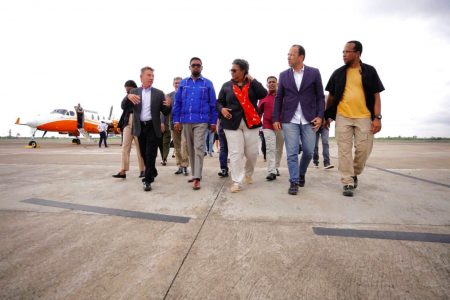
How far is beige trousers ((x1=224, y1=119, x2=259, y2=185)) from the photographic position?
3562 millimetres

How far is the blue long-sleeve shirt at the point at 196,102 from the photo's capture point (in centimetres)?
382

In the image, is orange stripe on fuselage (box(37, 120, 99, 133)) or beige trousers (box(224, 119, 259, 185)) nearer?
beige trousers (box(224, 119, 259, 185))

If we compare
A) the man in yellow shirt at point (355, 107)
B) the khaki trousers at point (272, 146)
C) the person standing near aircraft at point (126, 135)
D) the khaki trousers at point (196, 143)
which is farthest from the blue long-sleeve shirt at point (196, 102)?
the man in yellow shirt at point (355, 107)

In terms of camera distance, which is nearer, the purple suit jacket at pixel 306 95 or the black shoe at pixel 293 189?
the black shoe at pixel 293 189

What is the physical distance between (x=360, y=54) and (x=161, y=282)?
11.8 ft

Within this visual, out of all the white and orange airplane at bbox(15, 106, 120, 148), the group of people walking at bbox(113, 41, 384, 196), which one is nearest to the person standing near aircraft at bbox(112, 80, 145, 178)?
the group of people walking at bbox(113, 41, 384, 196)

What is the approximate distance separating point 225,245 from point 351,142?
2.54 m

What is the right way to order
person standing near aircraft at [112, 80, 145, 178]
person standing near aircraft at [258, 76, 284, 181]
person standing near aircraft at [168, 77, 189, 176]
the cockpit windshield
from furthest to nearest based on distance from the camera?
the cockpit windshield, person standing near aircraft at [168, 77, 189, 176], person standing near aircraft at [258, 76, 284, 181], person standing near aircraft at [112, 80, 145, 178]

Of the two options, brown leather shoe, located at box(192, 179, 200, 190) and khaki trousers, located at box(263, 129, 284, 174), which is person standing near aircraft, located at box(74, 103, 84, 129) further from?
brown leather shoe, located at box(192, 179, 200, 190)

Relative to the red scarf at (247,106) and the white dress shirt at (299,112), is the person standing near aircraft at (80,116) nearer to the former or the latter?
the red scarf at (247,106)

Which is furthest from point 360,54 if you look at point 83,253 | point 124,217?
point 83,253

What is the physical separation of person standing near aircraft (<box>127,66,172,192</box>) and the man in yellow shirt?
8.89 feet

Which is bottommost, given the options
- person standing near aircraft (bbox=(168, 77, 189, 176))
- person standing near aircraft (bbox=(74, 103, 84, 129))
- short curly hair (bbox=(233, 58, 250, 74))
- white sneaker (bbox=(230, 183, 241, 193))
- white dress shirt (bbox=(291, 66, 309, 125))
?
white sneaker (bbox=(230, 183, 241, 193))

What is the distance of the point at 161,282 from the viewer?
130cm
